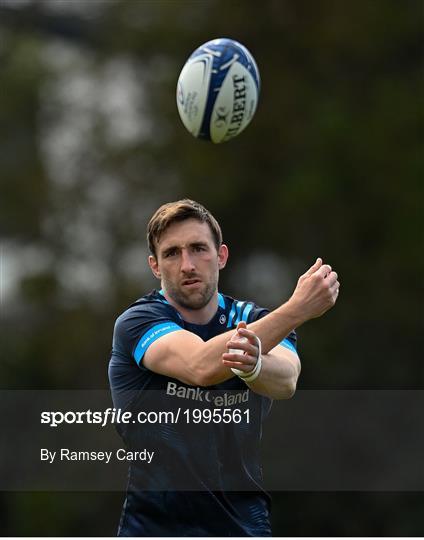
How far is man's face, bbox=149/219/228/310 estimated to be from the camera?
27.1ft

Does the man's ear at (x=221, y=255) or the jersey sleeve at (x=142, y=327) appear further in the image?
the man's ear at (x=221, y=255)

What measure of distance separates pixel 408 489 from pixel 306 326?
320cm

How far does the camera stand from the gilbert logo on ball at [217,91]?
9.33 meters

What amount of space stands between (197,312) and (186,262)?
415 mm

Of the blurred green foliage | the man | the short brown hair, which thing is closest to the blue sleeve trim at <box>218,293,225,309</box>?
the man

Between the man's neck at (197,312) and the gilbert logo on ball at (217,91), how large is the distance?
53.9 inches

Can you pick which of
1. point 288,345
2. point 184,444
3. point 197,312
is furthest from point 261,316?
point 184,444

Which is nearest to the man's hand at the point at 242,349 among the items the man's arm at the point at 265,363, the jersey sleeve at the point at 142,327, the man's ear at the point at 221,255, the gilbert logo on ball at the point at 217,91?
the man's arm at the point at 265,363

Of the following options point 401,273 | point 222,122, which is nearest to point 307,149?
point 401,273

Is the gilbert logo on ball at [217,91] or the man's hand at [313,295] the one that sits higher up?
the gilbert logo on ball at [217,91]

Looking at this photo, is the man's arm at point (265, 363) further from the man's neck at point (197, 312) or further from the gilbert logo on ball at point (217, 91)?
the gilbert logo on ball at point (217, 91)

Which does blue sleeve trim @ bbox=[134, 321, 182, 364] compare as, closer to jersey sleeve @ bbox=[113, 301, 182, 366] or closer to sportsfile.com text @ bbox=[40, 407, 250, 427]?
jersey sleeve @ bbox=[113, 301, 182, 366]

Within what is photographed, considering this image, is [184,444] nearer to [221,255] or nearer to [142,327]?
[142,327]

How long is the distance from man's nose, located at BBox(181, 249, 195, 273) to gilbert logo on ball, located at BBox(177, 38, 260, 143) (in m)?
1.41
